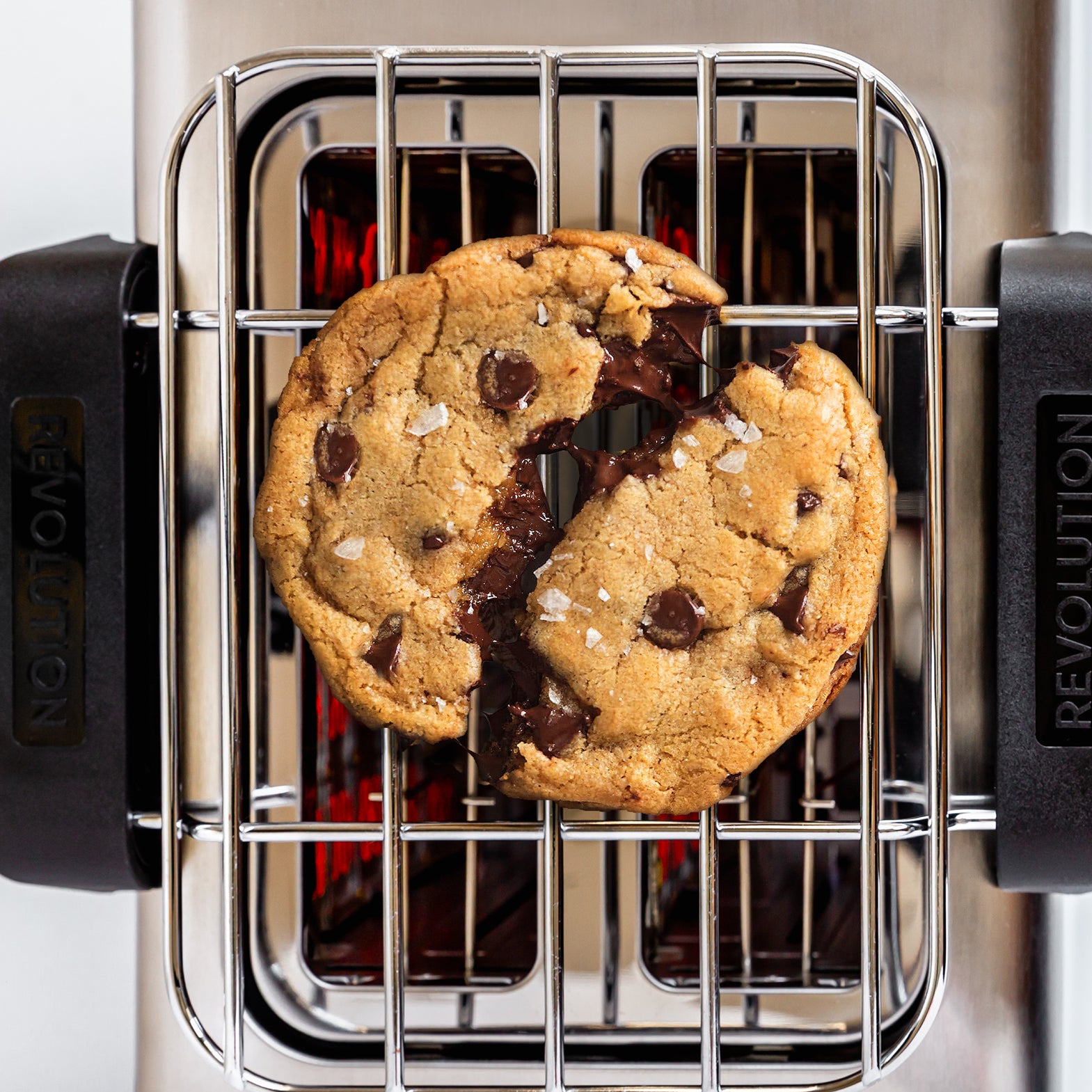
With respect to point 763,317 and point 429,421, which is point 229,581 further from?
point 763,317

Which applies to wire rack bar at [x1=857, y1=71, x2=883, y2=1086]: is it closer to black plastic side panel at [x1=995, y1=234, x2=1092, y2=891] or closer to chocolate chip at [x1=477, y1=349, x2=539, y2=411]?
black plastic side panel at [x1=995, y1=234, x2=1092, y2=891]

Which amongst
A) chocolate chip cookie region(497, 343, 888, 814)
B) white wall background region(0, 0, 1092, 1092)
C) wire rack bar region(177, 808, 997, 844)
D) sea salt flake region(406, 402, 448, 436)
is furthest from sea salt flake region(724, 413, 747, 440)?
white wall background region(0, 0, 1092, 1092)

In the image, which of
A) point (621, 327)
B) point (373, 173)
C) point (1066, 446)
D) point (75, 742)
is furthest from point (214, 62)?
point (1066, 446)

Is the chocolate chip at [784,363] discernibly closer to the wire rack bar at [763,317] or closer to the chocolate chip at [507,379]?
the wire rack bar at [763,317]

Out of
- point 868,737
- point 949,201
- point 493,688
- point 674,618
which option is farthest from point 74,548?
point 949,201

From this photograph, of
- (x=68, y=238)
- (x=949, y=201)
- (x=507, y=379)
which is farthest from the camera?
(x=68, y=238)

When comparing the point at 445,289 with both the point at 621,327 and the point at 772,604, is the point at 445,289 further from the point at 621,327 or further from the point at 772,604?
the point at 772,604
